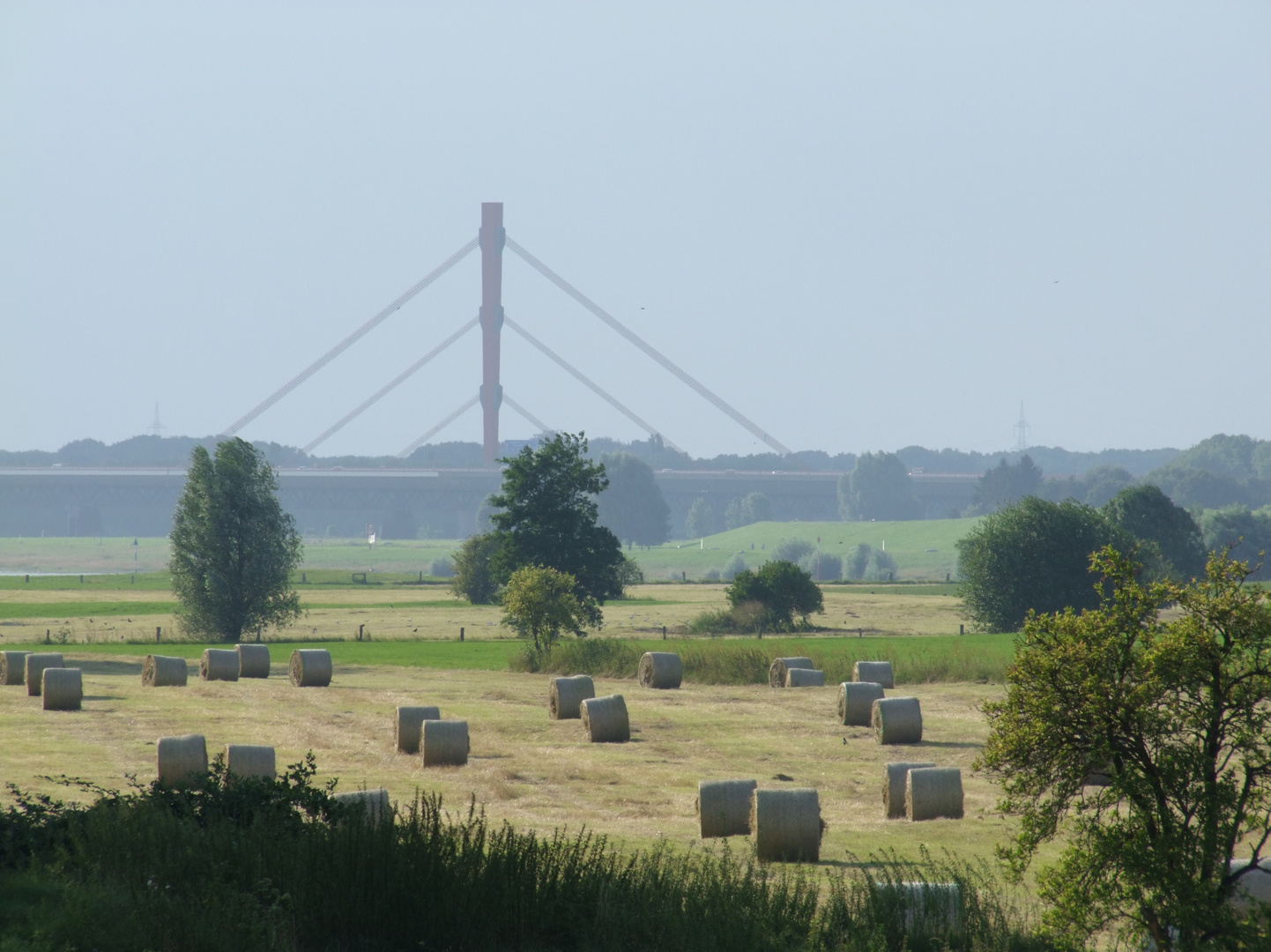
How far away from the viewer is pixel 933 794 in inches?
683

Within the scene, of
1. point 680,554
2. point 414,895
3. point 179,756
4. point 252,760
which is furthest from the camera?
point 680,554

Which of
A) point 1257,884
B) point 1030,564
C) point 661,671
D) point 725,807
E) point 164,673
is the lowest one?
point 164,673

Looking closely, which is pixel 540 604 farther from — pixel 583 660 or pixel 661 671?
pixel 661 671

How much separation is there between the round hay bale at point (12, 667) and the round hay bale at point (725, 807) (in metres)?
24.7

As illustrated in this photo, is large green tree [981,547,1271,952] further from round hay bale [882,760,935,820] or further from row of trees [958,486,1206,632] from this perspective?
row of trees [958,486,1206,632]

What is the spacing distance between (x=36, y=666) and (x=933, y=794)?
926 inches

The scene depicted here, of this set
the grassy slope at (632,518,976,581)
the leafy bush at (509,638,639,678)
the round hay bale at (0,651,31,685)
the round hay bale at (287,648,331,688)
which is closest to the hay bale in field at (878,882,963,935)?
the round hay bale at (287,648,331,688)

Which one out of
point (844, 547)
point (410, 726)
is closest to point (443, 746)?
point (410, 726)

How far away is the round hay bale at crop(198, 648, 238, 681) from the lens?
3772cm

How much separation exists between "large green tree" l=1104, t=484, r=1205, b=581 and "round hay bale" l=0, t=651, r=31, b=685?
62.4m

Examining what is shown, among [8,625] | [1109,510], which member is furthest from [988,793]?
[1109,510]

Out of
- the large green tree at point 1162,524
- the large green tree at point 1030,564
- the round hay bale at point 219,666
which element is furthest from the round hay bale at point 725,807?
the large green tree at point 1162,524

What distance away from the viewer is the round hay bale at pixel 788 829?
1489 cm

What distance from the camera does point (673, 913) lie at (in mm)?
10812
